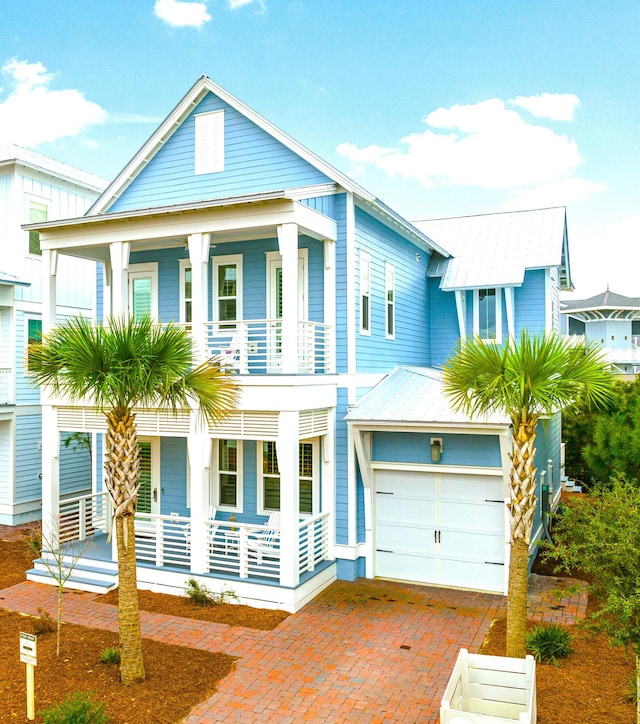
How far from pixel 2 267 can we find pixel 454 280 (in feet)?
43.6

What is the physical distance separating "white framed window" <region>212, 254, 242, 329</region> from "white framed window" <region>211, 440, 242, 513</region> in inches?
116

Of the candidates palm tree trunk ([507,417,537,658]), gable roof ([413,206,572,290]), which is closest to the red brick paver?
palm tree trunk ([507,417,537,658])

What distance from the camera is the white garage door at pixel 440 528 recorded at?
1252cm

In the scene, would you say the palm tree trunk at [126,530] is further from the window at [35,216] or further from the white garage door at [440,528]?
the window at [35,216]

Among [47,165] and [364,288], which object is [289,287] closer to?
[364,288]

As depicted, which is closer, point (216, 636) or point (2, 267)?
point (216, 636)

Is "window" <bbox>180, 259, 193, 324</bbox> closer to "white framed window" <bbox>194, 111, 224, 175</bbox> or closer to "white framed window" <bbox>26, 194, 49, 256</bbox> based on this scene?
"white framed window" <bbox>194, 111, 224, 175</bbox>

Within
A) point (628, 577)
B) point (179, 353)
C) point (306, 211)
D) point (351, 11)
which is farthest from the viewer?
point (351, 11)

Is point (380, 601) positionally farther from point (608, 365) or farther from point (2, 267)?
point (2, 267)

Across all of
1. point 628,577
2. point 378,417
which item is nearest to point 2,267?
point 378,417

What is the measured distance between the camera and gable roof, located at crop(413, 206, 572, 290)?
1744cm

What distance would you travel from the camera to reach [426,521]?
13031 mm

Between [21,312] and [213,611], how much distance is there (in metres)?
11.7

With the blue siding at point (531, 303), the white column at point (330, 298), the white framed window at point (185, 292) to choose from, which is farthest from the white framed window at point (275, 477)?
the blue siding at point (531, 303)
